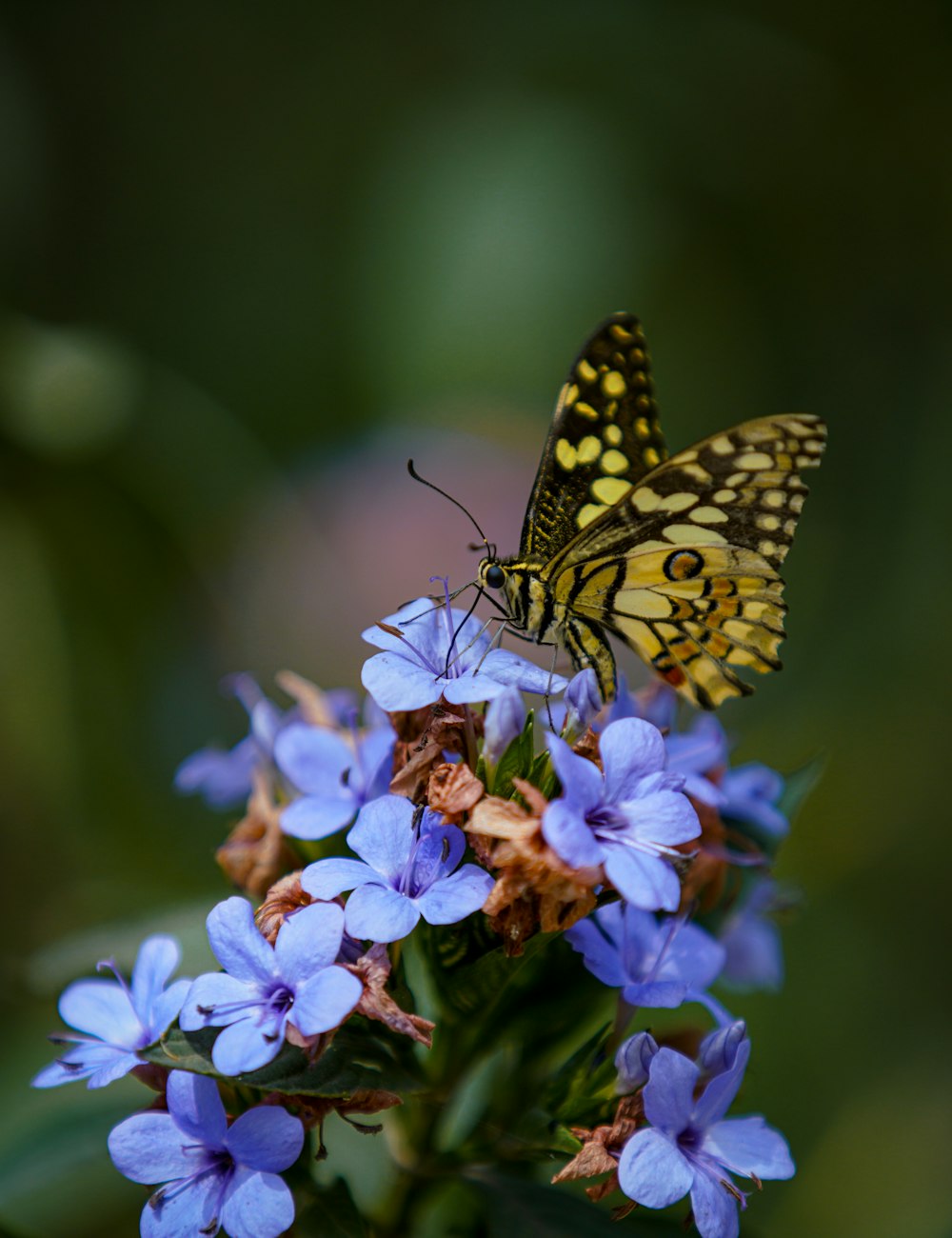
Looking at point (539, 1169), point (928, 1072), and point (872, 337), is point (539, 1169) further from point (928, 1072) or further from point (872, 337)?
point (872, 337)

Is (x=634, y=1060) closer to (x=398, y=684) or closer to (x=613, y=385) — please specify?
(x=398, y=684)

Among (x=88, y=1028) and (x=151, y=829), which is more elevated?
(x=88, y=1028)

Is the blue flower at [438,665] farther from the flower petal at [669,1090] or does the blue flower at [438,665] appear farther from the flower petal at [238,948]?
the flower petal at [669,1090]

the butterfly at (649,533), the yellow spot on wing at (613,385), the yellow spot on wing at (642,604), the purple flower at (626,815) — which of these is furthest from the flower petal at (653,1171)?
the yellow spot on wing at (613,385)

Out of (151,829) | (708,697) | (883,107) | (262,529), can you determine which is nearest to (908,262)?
(883,107)

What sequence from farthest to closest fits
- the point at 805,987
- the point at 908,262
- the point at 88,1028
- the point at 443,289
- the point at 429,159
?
the point at 908,262, the point at 429,159, the point at 443,289, the point at 805,987, the point at 88,1028

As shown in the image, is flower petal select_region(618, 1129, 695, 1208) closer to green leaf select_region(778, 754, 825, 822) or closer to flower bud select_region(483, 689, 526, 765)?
flower bud select_region(483, 689, 526, 765)
